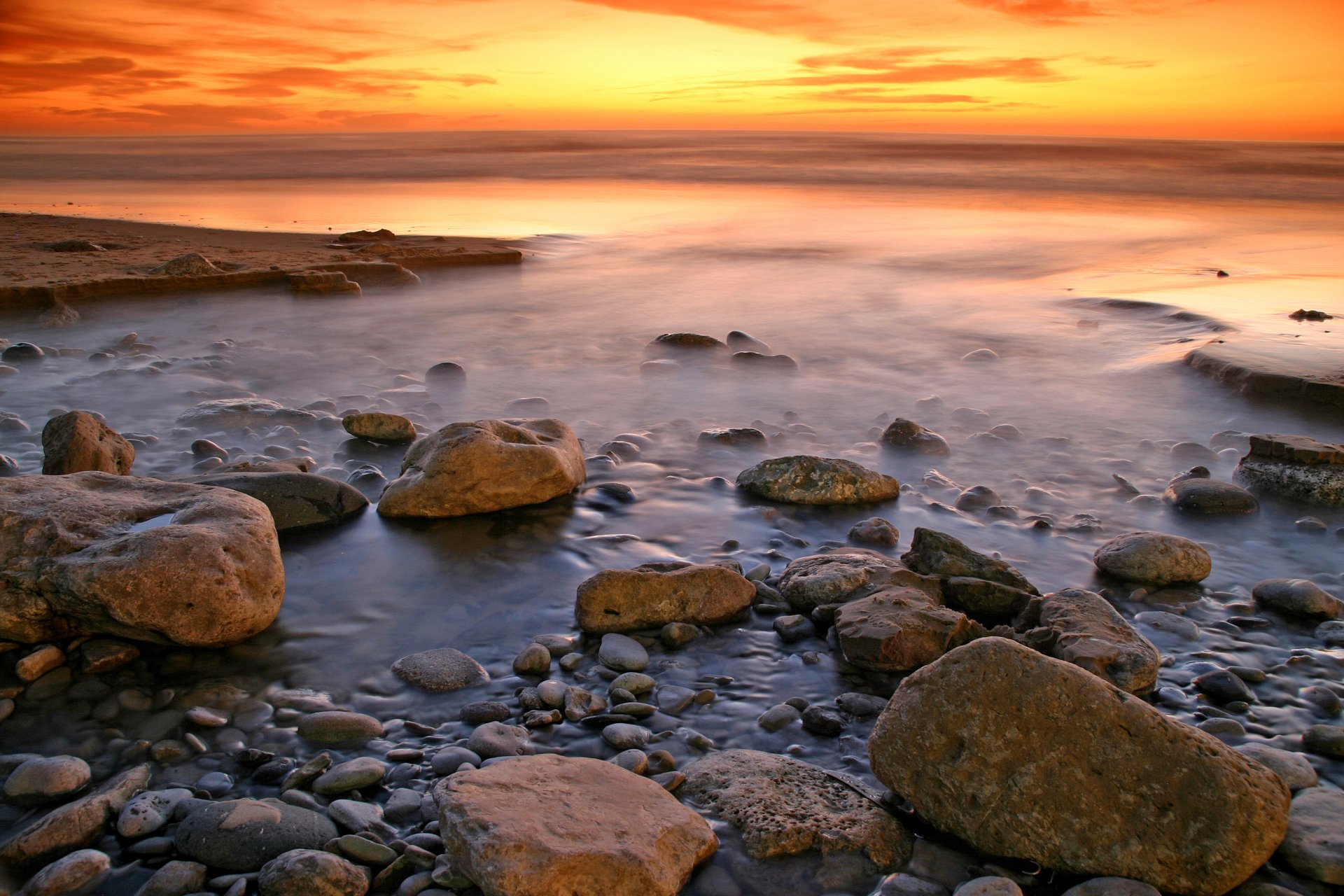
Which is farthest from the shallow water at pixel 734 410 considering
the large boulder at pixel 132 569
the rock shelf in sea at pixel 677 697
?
the large boulder at pixel 132 569

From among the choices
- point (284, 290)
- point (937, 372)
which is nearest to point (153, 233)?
point (284, 290)

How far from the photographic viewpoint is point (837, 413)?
5.78 metres

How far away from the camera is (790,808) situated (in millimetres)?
2131

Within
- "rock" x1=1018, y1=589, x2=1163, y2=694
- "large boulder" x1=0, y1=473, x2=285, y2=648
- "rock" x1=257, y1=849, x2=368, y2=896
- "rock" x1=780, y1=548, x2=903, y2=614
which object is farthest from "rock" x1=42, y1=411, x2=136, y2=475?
"rock" x1=1018, y1=589, x2=1163, y2=694

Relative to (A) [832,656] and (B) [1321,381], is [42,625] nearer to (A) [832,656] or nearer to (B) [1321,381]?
(A) [832,656]

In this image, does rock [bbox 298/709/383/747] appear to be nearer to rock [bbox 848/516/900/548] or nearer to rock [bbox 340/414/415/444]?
rock [bbox 848/516/900/548]

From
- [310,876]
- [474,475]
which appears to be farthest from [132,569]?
[474,475]

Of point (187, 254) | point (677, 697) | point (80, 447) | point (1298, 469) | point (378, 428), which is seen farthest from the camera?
point (187, 254)

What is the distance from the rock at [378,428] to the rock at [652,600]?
213cm

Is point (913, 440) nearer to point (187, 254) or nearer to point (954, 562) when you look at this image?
point (954, 562)

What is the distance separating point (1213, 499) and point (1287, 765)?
2.08 meters

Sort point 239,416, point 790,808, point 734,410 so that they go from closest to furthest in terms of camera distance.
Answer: point 790,808 < point 239,416 < point 734,410

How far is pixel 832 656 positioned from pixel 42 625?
2327mm

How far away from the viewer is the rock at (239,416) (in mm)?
5055
